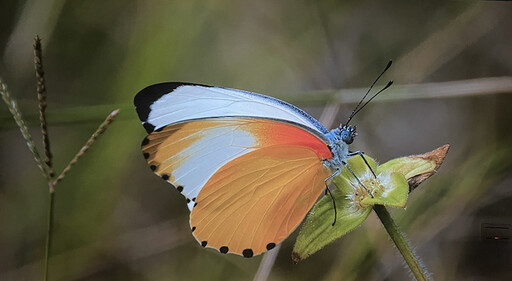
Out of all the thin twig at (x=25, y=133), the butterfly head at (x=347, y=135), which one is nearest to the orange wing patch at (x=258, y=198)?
the butterfly head at (x=347, y=135)

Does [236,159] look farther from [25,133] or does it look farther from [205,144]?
[25,133]

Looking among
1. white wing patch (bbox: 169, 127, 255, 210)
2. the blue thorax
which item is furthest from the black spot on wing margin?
the blue thorax

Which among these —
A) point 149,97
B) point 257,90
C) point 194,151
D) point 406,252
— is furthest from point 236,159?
point 257,90

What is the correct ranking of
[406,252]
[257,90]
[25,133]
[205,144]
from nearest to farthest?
[406,252]
[25,133]
[205,144]
[257,90]

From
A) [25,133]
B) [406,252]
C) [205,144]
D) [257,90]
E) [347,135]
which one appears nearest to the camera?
[406,252]

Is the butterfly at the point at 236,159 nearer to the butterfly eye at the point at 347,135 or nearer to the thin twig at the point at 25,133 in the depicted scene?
the butterfly eye at the point at 347,135

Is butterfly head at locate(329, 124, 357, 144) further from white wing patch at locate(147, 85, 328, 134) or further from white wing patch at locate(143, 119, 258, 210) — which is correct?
white wing patch at locate(143, 119, 258, 210)
